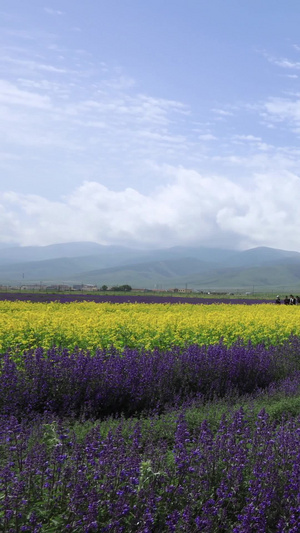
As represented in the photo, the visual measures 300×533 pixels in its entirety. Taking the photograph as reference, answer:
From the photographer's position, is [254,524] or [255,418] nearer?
[254,524]

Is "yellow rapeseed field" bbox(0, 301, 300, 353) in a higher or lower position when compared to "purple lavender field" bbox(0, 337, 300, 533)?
higher

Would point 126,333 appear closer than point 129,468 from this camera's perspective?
No

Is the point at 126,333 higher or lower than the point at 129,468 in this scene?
higher

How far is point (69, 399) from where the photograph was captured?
7.76m

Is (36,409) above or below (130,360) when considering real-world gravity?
below

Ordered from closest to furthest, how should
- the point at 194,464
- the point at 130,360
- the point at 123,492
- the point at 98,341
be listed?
the point at 123,492 < the point at 194,464 < the point at 130,360 < the point at 98,341

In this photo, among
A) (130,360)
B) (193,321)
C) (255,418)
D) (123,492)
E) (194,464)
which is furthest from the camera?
(193,321)

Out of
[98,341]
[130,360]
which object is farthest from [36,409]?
[98,341]

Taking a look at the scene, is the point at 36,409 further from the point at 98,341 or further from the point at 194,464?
the point at 194,464

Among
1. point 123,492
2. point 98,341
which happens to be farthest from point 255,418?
point 98,341

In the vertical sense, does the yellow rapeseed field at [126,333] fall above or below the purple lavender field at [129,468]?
above

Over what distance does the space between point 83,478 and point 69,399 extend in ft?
12.5

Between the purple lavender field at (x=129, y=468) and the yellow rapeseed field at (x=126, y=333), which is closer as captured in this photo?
the purple lavender field at (x=129, y=468)

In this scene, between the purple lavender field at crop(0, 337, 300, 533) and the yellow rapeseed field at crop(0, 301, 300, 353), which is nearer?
the purple lavender field at crop(0, 337, 300, 533)
